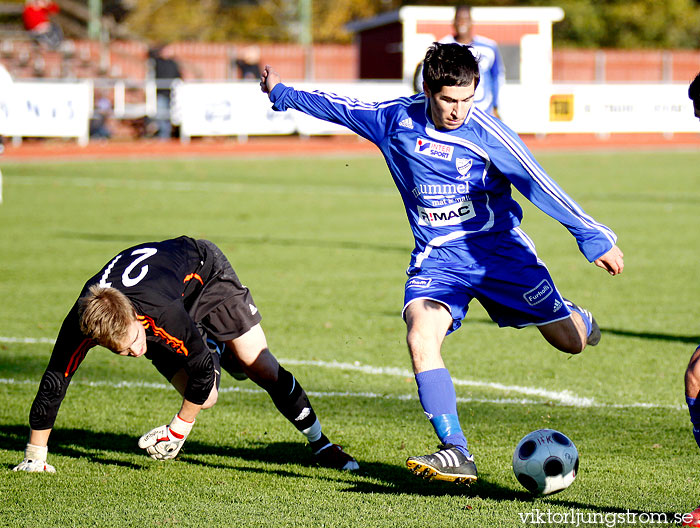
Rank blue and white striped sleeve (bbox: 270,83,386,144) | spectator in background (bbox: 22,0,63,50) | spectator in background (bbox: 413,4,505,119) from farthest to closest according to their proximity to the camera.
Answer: spectator in background (bbox: 22,0,63,50), spectator in background (bbox: 413,4,505,119), blue and white striped sleeve (bbox: 270,83,386,144)

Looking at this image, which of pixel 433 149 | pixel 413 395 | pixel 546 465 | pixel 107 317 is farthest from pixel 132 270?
pixel 413 395

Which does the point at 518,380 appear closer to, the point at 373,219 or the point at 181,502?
the point at 181,502

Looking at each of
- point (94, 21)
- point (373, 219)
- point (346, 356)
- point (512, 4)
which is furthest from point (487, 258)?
point (512, 4)

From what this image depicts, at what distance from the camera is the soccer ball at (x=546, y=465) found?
4.44 meters

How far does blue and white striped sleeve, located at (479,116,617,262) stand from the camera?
4.63m

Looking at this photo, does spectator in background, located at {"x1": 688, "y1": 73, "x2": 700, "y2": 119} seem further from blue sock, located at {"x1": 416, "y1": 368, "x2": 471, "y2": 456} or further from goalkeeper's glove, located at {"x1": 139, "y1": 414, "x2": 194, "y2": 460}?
goalkeeper's glove, located at {"x1": 139, "y1": 414, "x2": 194, "y2": 460}

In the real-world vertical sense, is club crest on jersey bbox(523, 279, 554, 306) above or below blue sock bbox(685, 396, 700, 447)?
above

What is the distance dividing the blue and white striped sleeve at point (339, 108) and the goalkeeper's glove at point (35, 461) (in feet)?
6.79

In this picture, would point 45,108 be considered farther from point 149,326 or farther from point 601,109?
point 149,326

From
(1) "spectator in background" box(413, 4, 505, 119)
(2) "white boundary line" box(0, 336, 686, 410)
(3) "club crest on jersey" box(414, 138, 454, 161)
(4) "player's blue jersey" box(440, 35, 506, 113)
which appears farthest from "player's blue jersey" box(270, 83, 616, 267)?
(4) "player's blue jersey" box(440, 35, 506, 113)

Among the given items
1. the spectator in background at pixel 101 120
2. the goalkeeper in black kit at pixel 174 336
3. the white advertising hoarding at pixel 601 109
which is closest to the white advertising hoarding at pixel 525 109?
the white advertising hoarding at pixel 601 109

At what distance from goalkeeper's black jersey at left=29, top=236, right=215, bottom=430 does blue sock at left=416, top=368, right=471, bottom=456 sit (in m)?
1.00

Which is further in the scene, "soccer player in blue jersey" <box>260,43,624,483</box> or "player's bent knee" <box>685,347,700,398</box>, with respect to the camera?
"soccer player in blue jersey" <box>260,43,624,483</box>

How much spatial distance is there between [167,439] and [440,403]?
1322mm
